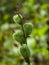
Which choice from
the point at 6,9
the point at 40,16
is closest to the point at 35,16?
the point at 40,16

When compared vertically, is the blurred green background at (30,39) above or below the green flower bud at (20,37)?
below

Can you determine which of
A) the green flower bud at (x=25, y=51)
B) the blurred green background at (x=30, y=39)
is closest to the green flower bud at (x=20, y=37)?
the green flower bud at (x=25, y=51)

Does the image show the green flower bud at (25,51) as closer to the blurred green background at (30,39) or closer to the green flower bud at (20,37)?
the green flower bud at (20,37)

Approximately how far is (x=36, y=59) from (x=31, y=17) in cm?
52

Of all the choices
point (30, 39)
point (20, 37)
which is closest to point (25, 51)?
point (20, 37)

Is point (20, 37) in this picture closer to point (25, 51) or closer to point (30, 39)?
point (25, 51)

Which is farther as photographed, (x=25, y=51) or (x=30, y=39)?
(x=30, y=39)

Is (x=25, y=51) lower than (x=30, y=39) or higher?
higher

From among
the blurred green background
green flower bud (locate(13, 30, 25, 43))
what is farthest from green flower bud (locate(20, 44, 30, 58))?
the blurred green background

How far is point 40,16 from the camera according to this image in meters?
3.01

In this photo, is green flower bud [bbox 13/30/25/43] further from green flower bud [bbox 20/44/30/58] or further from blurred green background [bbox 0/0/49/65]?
blurred green background [bbox 0/0/49/65]

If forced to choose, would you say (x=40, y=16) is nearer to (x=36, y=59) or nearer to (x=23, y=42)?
(x=36, y=59)

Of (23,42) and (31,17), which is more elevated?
(23,42)

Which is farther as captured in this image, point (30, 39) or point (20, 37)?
point (30, 39)
